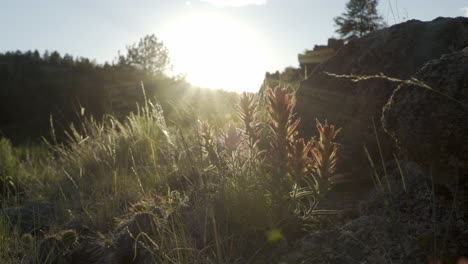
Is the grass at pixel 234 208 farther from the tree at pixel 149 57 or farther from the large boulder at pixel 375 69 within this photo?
the tree at pixel 149 57

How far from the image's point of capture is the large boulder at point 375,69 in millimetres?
2676

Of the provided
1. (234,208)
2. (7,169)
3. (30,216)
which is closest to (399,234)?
(234,208)

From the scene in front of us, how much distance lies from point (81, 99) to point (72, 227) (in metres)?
16.2

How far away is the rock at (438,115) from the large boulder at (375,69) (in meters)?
0.86

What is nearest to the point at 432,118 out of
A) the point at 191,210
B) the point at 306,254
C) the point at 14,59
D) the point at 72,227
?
the point at 306,254

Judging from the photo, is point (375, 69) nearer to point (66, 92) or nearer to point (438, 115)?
point (438, 115)

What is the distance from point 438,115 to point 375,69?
1.34 metres

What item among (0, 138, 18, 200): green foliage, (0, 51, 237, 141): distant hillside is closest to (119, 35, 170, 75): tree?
(0, 51, 237, 141): distant hillside

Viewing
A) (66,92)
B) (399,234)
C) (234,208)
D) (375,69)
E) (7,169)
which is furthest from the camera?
(66,92)

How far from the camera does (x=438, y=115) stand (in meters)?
1.64

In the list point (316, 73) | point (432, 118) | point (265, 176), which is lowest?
point (265, 176)

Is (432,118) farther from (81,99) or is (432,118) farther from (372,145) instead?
(81,99)

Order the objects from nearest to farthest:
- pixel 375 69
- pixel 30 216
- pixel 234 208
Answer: pixel 234 208 < pixel 375 69 < pixel 30 216

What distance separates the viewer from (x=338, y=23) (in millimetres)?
33000
